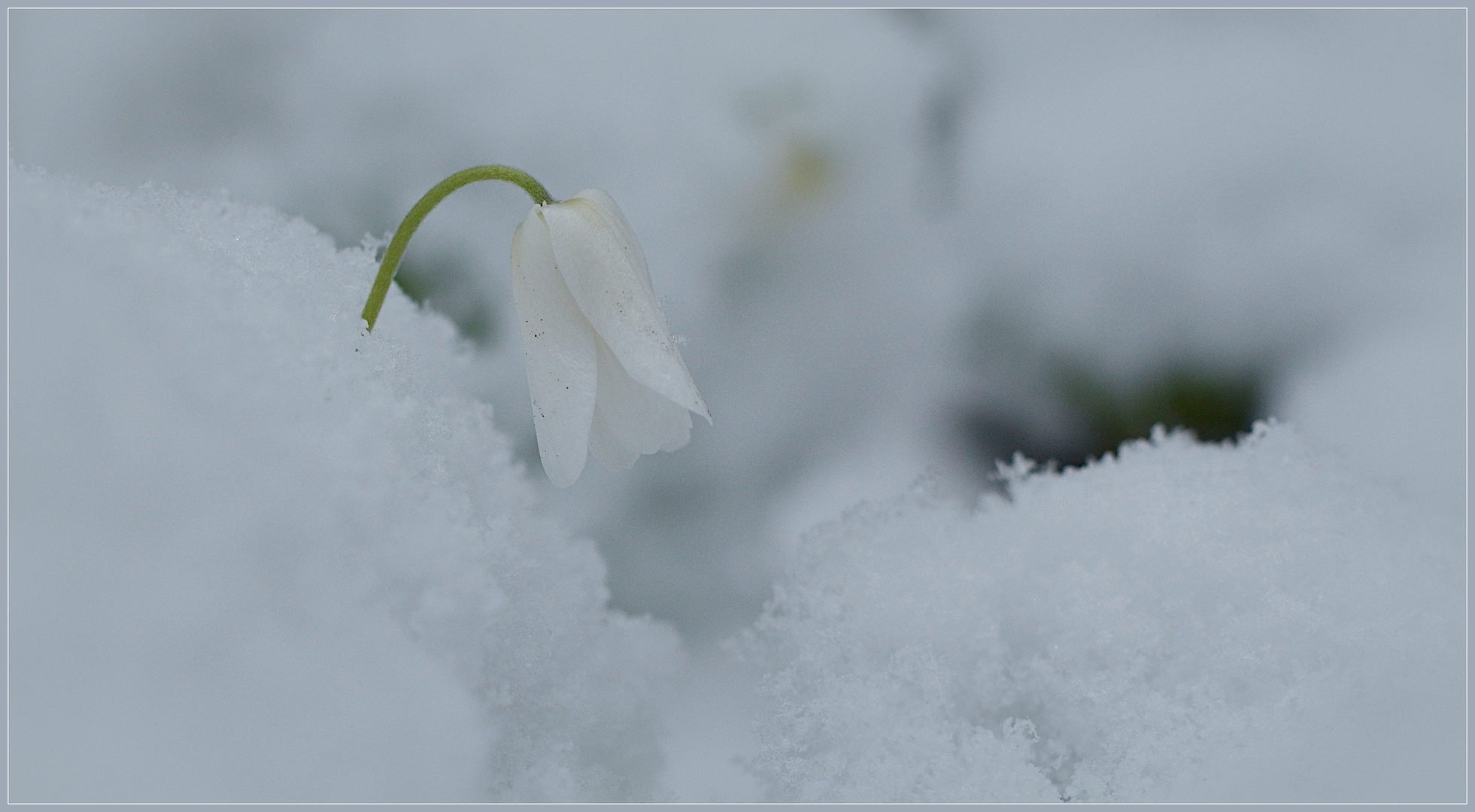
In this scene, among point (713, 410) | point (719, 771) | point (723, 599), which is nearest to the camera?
point (719, 771)

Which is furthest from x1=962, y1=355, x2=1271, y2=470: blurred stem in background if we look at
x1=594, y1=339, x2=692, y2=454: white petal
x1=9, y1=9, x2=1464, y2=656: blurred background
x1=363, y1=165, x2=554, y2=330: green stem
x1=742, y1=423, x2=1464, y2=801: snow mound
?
x1=363, y1=165, x2=554, y2=330: green stem

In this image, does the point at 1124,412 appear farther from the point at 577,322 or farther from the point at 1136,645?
the point at 577,322

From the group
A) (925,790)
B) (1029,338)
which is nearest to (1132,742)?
(925,790)

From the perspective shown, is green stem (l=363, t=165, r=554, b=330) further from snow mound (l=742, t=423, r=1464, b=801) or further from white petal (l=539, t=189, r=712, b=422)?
snow mound (l=742, t=423, r=1464, b=801)

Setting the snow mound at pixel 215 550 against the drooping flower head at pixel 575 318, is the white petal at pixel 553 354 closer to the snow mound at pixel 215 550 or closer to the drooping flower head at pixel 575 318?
the drooping flower head at pixel 575 318

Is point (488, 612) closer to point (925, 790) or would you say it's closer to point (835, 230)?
point (925, 790)

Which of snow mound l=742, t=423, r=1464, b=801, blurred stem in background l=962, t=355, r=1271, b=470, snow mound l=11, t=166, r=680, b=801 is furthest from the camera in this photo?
blurred stem in background l=962, t=355, r=1271, b=470
